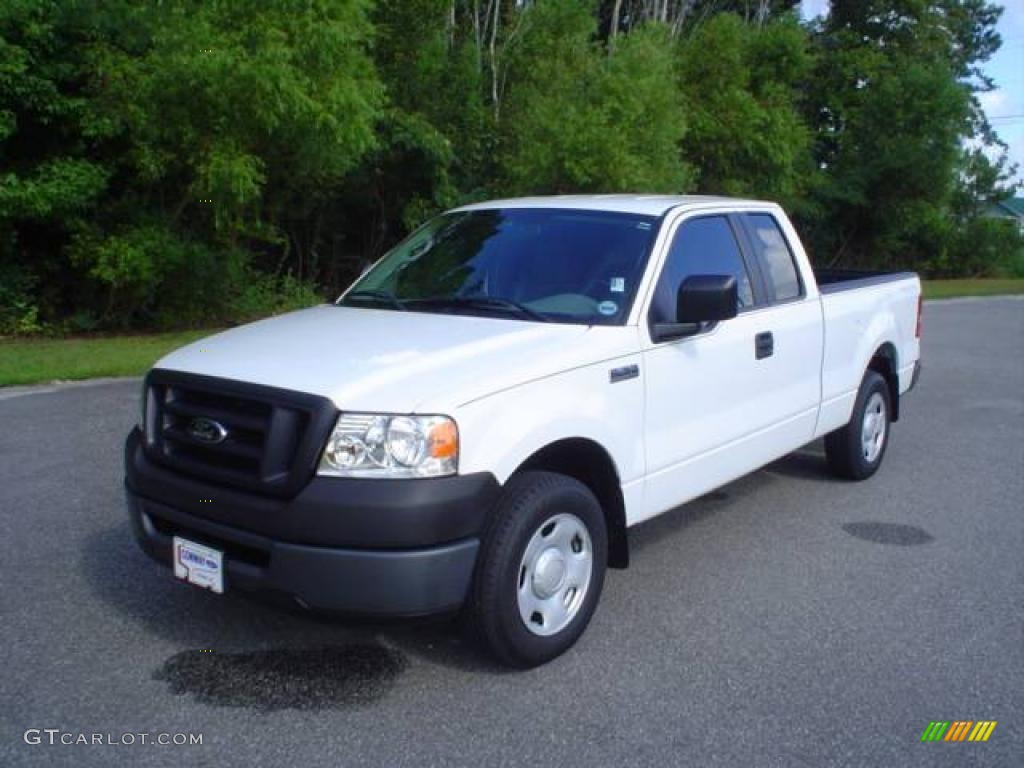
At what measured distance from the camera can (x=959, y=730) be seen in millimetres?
3535

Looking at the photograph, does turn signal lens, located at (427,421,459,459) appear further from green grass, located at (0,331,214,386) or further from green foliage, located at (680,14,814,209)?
green foliage, located at (680,14,814,209)

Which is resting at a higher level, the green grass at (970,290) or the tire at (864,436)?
the tire at (864,436)

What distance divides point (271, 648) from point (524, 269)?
2.06 meters

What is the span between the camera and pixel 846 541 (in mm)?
5648

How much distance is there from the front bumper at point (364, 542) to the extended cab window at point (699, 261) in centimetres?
148

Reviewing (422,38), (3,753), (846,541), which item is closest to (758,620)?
(846,541)

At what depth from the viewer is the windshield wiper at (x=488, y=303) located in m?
4.40

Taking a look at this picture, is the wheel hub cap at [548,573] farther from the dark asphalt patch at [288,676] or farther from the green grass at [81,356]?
the green grass at [81,356]

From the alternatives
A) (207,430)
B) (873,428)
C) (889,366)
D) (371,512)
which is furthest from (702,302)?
(889,366)

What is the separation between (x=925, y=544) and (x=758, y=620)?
167 cm

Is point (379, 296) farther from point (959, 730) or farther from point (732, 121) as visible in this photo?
point (732, 121)

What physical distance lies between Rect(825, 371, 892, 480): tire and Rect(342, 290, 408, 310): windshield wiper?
3.37 m

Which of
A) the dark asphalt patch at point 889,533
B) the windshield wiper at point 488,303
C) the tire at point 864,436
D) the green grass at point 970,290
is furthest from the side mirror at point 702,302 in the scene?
the green grass at point 970,290

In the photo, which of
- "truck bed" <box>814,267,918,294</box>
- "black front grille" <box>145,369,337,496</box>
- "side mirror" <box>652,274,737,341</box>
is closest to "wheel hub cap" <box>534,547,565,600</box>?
"black front grille" <box>145,369,337,496</box>
